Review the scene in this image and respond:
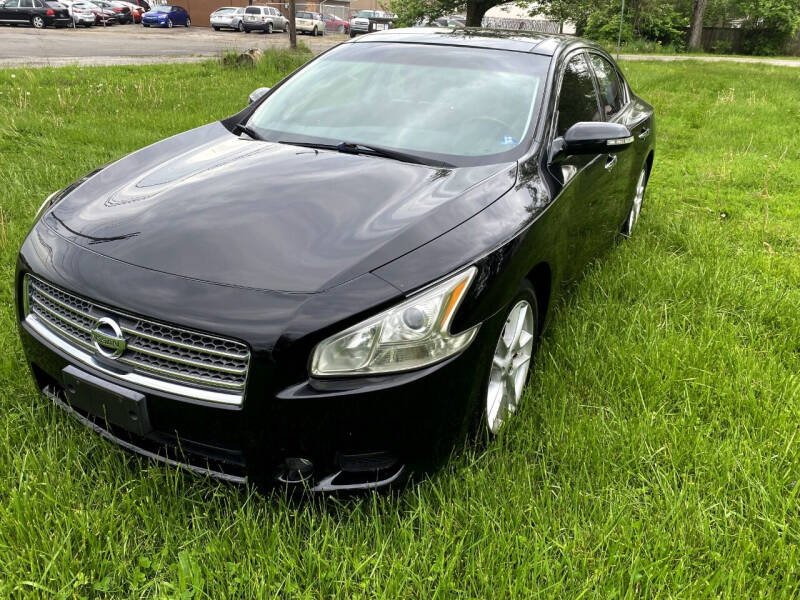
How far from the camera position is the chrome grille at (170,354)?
5.79 ft

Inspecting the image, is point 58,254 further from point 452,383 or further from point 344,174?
point 452,383

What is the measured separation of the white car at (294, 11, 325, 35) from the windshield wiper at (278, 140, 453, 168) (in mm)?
37628

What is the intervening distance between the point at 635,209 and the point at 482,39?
207 centimetres

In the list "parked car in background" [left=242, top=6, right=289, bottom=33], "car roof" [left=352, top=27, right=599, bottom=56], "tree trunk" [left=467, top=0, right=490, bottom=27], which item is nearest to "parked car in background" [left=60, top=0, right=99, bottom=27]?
"parked car in background" [left=242, top=6, right=289, bottom=33]

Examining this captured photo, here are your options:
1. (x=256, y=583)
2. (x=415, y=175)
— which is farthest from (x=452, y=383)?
(x=415, y=175)

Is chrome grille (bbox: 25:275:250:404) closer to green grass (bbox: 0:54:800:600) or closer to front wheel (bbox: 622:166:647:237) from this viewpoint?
green grass (bbox: 0:54:800:600)

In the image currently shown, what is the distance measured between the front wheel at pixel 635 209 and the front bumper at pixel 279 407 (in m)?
3.08

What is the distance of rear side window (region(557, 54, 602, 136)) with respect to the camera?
3.10 meters

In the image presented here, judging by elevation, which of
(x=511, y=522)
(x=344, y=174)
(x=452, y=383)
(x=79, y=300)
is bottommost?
(x=511, y=522)

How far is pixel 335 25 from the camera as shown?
43.6 m

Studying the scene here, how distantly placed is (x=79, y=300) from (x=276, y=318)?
2.23 feet

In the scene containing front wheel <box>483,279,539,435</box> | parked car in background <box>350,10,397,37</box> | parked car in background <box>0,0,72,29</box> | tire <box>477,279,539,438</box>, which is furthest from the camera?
parked car in background <box>350,10,397,37</box>

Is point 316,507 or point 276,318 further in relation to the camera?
point 316,507

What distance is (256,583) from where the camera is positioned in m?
1.70
